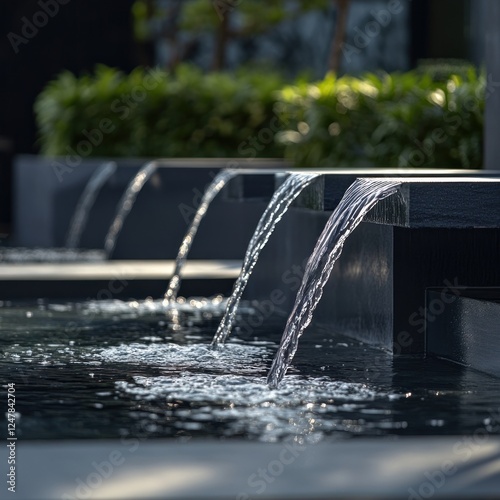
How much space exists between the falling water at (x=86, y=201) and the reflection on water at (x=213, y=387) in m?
6.11

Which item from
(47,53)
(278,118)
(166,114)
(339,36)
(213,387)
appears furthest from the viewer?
(47,53)

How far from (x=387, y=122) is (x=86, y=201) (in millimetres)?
4663

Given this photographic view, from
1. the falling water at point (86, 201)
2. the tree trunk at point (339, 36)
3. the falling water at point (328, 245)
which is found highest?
the tree trunk at point (339, 36)

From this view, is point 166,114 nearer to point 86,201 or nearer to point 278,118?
Result: point 278,118

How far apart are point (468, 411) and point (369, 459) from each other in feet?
4.95

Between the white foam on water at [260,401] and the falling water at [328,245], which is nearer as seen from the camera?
the white foam on water at [260,401]

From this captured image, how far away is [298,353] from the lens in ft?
25.9

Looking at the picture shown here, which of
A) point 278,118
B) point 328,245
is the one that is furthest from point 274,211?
point 278,118

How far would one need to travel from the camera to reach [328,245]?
290 inches

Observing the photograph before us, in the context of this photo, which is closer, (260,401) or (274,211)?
(260,401)

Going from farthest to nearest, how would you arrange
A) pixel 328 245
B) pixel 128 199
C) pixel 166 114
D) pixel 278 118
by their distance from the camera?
pixel 166 114, pixel 278 118, pixel 128 199, pixel 328 245

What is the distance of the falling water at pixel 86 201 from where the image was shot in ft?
50.6

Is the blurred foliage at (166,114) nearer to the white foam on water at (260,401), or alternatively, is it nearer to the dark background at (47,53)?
the dark background at (47,53)

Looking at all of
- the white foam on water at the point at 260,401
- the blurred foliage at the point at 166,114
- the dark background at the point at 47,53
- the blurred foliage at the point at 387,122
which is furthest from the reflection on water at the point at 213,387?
the dark background at the point at 47,53
